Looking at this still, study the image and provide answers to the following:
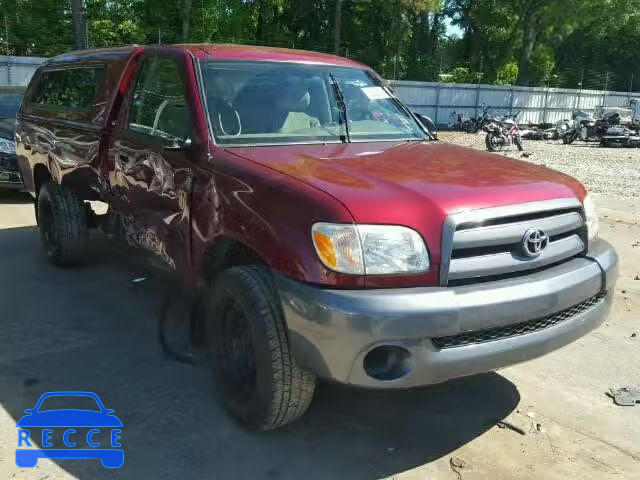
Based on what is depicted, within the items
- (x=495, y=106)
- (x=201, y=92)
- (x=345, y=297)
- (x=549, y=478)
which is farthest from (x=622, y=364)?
(x=495, y=106)

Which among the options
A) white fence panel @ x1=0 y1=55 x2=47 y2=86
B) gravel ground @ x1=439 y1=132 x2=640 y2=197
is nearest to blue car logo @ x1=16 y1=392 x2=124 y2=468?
gravel ground @ x1=439 y1=132 x2=640 y2=197

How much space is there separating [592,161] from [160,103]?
53.1 ft

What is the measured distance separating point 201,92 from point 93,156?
4.92ft

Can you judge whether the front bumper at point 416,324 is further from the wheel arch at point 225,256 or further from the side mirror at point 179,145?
the side mirror at point 179,145

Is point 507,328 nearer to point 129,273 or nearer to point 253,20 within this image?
point 129,273

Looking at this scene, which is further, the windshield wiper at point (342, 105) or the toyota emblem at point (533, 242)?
the windshield wiper at point (342, 105)

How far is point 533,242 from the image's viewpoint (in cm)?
293

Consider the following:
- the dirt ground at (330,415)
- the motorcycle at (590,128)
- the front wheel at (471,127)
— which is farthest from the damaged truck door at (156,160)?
the front wheel at (471,127)

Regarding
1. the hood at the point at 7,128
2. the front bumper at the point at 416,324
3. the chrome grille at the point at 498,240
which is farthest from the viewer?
the hood at the point at 7,128

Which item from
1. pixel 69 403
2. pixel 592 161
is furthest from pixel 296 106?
pixel 592 161

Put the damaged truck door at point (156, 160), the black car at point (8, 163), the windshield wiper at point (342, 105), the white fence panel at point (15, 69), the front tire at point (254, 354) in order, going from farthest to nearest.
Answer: the white fence panel at point (15, 69)
the black car at point (8, 163)
the windshield wiper at point (342, 105)
the damaged truck door at point (156, 160)
the front tire at point (254, 354)

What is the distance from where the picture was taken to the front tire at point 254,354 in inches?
113

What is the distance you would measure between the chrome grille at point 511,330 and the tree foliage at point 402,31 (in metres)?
26.8

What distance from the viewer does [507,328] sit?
2.90 meters
